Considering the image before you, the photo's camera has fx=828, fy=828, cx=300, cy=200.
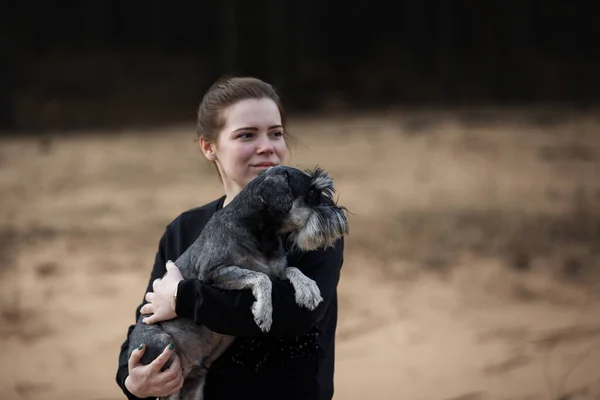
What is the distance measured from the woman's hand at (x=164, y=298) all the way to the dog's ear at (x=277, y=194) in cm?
40

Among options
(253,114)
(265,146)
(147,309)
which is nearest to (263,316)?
(147,309)

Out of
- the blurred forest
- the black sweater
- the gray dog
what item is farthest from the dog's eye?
the blurred forest

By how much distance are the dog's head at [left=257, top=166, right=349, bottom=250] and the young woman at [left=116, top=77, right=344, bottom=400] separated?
170 millimetres

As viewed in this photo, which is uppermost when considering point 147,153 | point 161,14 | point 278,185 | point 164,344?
point 161,14

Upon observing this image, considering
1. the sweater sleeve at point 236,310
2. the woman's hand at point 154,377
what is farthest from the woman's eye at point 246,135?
the woman's hand at point 154,377

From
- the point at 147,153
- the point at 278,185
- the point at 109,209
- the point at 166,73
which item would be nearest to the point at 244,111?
the point at 278,185

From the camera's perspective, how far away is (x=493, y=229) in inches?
395

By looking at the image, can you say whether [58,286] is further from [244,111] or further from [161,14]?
[161,14]

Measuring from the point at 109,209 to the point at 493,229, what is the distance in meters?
5.17

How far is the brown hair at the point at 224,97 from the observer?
3.23 metres

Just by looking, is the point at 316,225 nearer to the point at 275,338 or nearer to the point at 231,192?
the point at 275,338

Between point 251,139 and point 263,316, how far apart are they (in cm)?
78

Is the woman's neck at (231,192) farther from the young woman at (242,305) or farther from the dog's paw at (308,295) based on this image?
the dog's paw at (308,295)

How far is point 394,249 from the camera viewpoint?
368 inches
